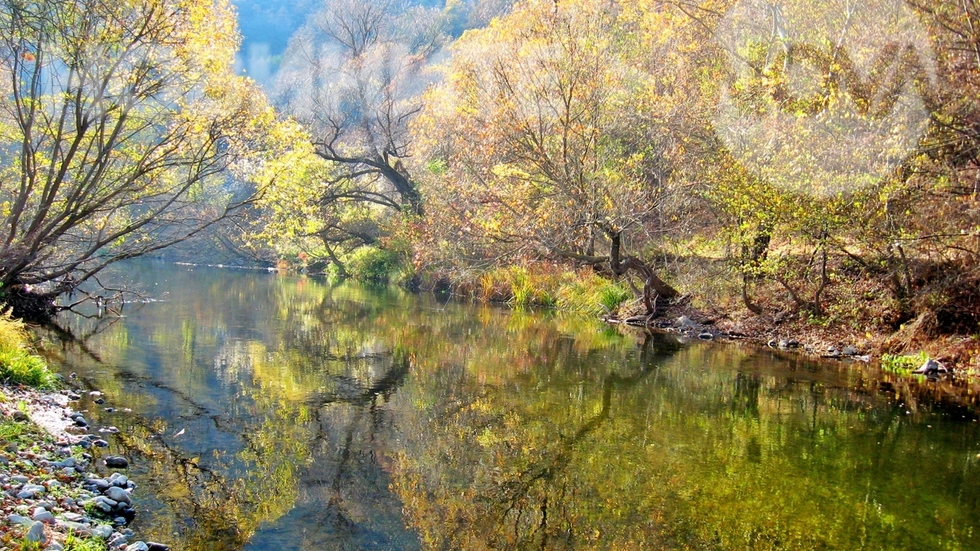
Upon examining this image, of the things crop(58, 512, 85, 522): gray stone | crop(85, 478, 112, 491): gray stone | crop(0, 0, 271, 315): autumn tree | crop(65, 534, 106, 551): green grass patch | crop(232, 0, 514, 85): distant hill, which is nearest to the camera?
crop(65, 534, 106, 551): green grass patch

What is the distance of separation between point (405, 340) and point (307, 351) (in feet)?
8.98

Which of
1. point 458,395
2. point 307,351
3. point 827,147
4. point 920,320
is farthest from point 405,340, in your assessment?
point 920,320

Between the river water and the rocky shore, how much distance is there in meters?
0.23

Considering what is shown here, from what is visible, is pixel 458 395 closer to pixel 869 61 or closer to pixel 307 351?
pixel 307 351

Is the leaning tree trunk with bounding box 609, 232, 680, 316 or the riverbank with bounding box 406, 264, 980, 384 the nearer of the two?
the riverbank with bounding box 406, 264, 980, 384

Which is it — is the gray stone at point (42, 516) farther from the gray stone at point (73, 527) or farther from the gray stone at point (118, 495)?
the gray stone at point (118, 495)

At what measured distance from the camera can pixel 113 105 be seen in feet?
38.3

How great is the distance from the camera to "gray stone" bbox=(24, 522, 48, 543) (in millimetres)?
4312

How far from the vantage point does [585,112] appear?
18.0m

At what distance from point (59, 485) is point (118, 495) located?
1.42 feet

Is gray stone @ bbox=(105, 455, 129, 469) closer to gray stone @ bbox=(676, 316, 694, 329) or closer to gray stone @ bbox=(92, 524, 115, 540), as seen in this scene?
gray stone @ bbox=(92, 524, 115, 540)

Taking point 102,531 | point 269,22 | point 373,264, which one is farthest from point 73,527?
point 269,22

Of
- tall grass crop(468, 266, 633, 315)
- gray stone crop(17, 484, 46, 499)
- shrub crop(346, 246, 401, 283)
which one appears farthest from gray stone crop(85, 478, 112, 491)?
shrub crop(346, 246, 401, 283)

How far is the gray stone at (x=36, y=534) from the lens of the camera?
4.31 meters
